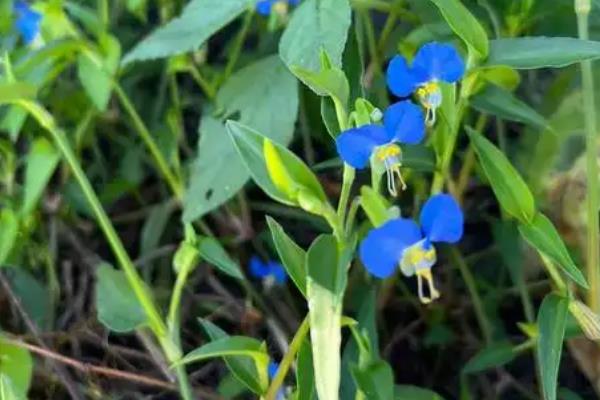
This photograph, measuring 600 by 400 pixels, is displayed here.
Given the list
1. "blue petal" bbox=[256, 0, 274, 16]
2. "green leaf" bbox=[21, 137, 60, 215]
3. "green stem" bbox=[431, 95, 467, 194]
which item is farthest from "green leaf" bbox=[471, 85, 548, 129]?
"green leaf" bbox=[21, 137, 60, 215]

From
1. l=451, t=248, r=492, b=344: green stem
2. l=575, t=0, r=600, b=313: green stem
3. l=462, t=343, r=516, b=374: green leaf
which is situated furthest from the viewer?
l=451, t=248, r=492, b=344: green stem

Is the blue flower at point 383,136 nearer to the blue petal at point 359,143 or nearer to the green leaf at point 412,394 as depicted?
the blue petal at point 359,143

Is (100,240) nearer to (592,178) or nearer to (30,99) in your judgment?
(30,99)

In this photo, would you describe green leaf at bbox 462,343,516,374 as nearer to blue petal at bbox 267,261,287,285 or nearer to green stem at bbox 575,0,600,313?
green stem at bbox 575,0,600,313

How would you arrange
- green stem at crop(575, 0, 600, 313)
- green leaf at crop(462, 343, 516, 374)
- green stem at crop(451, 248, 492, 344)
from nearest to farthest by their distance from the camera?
green stem at crop(575, 0, 600, 313), green leaf at crop(462, 343, 516, 374), green stem at crop(451, 248, 492, 344)

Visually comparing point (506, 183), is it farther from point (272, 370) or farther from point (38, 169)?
point (38, 169)

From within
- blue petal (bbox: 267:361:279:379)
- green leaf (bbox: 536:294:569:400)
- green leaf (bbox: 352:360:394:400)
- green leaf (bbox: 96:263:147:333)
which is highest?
green leaf (bbox: 96:263:147:333)

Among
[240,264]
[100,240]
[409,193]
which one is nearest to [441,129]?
[409,193]
